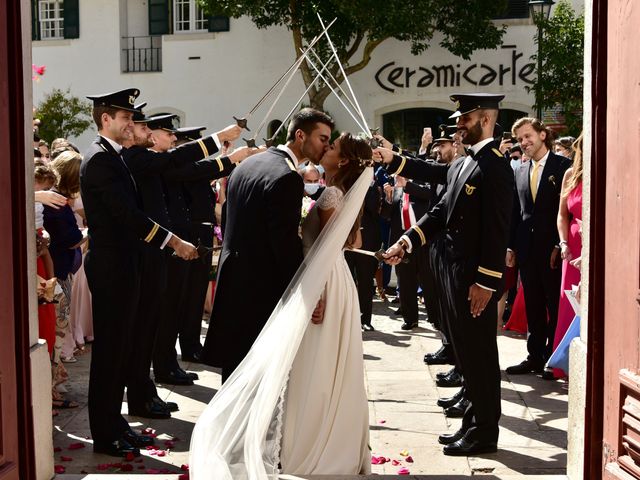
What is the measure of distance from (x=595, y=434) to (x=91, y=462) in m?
2.94

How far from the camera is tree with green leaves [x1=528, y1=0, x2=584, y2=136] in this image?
2144 cm

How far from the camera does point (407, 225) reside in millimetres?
11219

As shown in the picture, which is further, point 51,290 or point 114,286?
point 51,290

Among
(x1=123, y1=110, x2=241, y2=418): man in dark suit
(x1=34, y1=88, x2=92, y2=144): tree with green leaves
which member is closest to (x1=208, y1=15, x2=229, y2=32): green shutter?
(x1=34, y1=88, x2=92, y2=144): tree with green leaves

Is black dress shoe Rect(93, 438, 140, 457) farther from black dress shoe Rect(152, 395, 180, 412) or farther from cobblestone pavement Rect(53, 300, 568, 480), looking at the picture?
black dress shoe Rect(152, 395, 180, 412)

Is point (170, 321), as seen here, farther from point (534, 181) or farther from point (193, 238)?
point (534, 181)

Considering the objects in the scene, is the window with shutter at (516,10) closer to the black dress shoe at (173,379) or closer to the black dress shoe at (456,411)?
the black dress shoe at (173,379)

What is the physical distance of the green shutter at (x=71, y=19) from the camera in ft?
91.2

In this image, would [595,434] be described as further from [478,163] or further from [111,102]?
[111,102]

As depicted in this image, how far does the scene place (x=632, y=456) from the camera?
410 centimetres

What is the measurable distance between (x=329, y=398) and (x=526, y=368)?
3.47 meters

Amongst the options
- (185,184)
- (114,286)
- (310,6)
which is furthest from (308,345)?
(310,6)

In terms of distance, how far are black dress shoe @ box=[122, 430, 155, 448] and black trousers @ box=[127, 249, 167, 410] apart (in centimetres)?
69

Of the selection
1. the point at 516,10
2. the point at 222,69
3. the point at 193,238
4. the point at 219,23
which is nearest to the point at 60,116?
the point at 222,69
